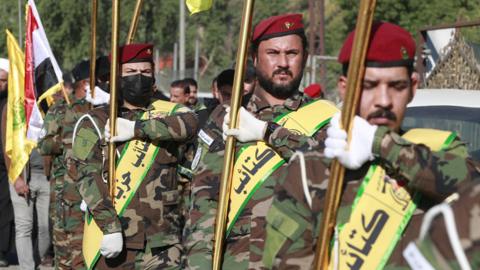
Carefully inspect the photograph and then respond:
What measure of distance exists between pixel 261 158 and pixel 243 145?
0.11 meters

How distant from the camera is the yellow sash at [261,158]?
4453 millimetres

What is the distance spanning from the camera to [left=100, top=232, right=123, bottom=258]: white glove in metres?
5.79

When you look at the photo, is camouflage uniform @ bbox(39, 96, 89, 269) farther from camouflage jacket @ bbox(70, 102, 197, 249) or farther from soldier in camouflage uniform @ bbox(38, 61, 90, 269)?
camouflage jacket @ bbox(70, 102, 197, 249)

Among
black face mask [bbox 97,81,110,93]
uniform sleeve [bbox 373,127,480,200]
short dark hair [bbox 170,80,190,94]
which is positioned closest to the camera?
uniform sleeve [bbox 373,127,480,200]

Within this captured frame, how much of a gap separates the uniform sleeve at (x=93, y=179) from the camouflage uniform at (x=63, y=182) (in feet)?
4.21

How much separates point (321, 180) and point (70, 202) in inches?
200

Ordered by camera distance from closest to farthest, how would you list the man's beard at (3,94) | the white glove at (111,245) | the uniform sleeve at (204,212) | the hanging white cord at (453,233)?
1. the hanging white cord at (453,233)
2. the uniform sleeve at (204,212)
3. the white glove at (111,245)
4. the man's beard at (3,94)

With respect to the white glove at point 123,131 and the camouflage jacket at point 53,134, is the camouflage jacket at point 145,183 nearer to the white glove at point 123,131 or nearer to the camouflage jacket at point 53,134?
the white glove at point 123,131

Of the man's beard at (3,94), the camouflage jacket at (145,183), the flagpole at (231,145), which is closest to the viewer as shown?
the flagpole at (231,145)

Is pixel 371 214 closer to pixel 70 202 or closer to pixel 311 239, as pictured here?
pixel 311 239

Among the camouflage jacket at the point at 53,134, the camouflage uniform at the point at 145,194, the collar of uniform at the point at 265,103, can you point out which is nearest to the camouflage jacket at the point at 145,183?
the camouflage uniform at the point at 145,194

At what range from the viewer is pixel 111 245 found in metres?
5.79

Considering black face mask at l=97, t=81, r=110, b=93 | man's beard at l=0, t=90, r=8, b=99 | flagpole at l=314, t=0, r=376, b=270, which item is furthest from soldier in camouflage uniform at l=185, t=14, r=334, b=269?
man's beard at l=0, t=90, r=8, b=99

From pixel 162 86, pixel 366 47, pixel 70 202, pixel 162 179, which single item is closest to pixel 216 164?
pixel 162 179
